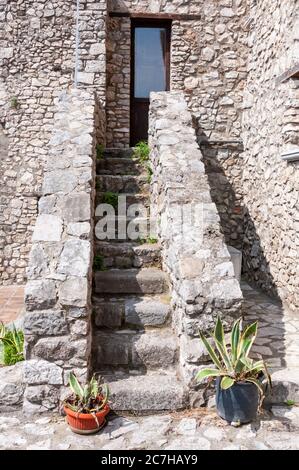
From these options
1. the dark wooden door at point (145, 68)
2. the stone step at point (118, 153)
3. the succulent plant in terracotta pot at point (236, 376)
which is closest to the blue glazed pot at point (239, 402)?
the succulent plant in terracotta pot at point (236, 376)

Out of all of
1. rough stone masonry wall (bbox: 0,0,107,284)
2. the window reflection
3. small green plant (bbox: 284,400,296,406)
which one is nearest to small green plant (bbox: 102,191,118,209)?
rough stone masonry wall (bbox: 0,0,107,284)

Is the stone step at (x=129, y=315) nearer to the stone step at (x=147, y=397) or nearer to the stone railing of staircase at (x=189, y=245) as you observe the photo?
the stone railing of staircase at (x=189, y=245)

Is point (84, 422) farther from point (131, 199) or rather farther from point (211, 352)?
point (131, 199)

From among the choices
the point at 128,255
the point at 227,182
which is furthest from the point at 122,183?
the point at 227,182

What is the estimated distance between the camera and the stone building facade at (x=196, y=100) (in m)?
5.39

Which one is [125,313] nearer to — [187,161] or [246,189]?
[187,161]

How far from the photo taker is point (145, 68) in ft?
25.7

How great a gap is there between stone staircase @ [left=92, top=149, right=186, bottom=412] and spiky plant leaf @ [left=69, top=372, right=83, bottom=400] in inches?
12.1

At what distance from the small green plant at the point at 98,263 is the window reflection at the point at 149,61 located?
4557mm

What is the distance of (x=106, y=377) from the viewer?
3.42 metres

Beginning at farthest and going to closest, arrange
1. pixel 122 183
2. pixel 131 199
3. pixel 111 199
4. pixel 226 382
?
pixel 122 183 < pixel 131 199 < pixel 111 199 < pixel 226 382

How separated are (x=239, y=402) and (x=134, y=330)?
3.89 ft
